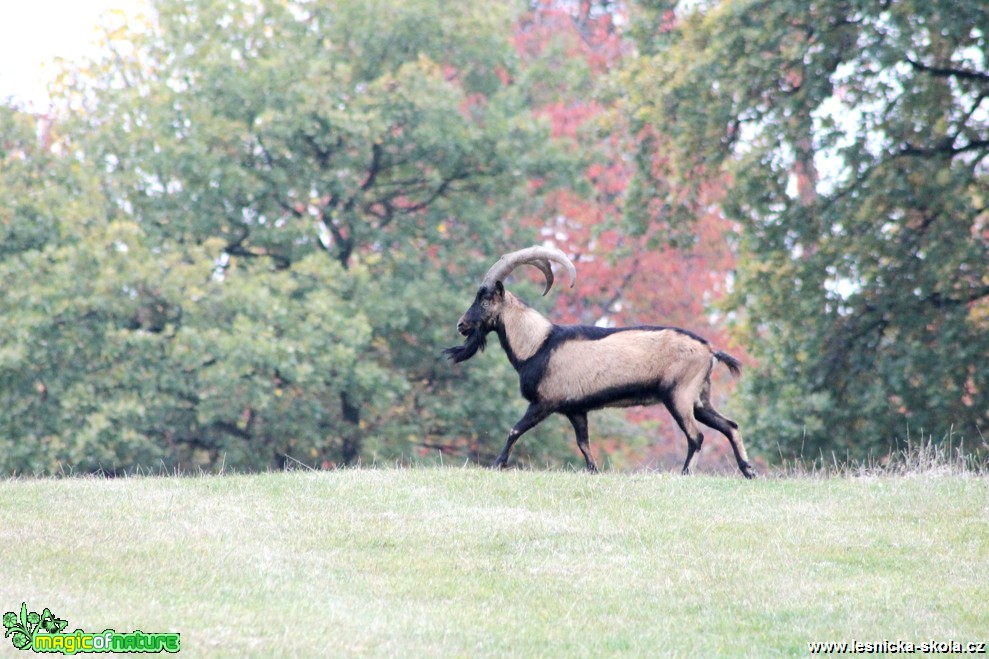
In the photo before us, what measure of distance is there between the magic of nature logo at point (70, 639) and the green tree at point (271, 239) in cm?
1444

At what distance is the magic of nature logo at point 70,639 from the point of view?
785 centimetres

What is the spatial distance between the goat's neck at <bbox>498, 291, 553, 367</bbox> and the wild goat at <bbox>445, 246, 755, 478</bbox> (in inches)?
0.4

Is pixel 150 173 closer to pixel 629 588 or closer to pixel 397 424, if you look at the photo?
pixel 397 424

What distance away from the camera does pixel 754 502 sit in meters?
12.7

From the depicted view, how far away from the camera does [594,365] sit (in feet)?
47.6

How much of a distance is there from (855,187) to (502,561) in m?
11.9

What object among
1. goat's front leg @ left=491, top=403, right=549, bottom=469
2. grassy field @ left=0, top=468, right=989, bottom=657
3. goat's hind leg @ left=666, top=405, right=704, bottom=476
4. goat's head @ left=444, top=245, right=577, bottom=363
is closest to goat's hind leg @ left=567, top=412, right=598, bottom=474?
goat's front leg @ left=491, top=403, right=549, bottom=469

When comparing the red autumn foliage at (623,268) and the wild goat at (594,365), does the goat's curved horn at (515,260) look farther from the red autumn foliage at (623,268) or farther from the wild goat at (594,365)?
the red autumn foliage at (623,268)

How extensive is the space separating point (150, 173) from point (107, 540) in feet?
54.2

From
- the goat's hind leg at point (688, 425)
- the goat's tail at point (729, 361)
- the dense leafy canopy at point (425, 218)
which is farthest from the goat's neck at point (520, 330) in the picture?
the dense leafy canopy at point (425, 218)

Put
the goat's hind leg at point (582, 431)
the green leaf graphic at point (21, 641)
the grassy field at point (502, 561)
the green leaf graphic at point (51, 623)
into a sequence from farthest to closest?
1. the goat's hind leg at point (582, 431)
2. the grassy field at point (502, 561)
3. the green leaf graphic at point (51, 623)
4. the green leaf graphic at point (21, 641)

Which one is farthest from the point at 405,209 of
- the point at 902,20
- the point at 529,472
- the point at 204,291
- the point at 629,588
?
the point at 629,588

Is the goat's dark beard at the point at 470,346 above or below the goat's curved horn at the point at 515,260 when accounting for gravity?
below

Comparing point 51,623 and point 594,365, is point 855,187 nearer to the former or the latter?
point 594,365
